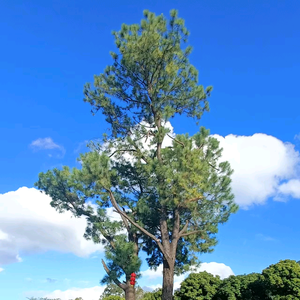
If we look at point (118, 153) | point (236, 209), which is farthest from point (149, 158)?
point (236, 209)

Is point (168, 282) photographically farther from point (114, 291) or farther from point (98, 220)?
point (114, 291)

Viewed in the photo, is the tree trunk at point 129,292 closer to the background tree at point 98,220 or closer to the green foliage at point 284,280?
the background tree at point 98,220

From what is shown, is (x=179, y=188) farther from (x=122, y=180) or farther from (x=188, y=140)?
(x=122, y=180)

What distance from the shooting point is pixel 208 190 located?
7410 millimetres

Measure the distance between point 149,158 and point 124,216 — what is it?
59.4 inches

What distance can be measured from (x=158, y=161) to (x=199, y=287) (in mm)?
4145

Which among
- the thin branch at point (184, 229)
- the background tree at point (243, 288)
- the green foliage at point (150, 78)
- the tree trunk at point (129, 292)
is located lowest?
the tree trunk at point (129, 292)

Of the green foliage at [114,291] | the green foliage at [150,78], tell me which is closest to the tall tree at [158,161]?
the green foliage at [150,78]

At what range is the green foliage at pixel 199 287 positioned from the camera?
30.3 ft

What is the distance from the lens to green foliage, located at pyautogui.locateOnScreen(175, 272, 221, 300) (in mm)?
9234

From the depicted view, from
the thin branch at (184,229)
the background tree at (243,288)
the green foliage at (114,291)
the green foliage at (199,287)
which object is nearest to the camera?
the thin branch at (184,229)

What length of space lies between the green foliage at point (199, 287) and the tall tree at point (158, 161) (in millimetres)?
1242

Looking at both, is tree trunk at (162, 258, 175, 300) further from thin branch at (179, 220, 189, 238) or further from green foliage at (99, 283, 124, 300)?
green foliage at (99, 283, 124, 300)

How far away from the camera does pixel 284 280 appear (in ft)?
24.9
